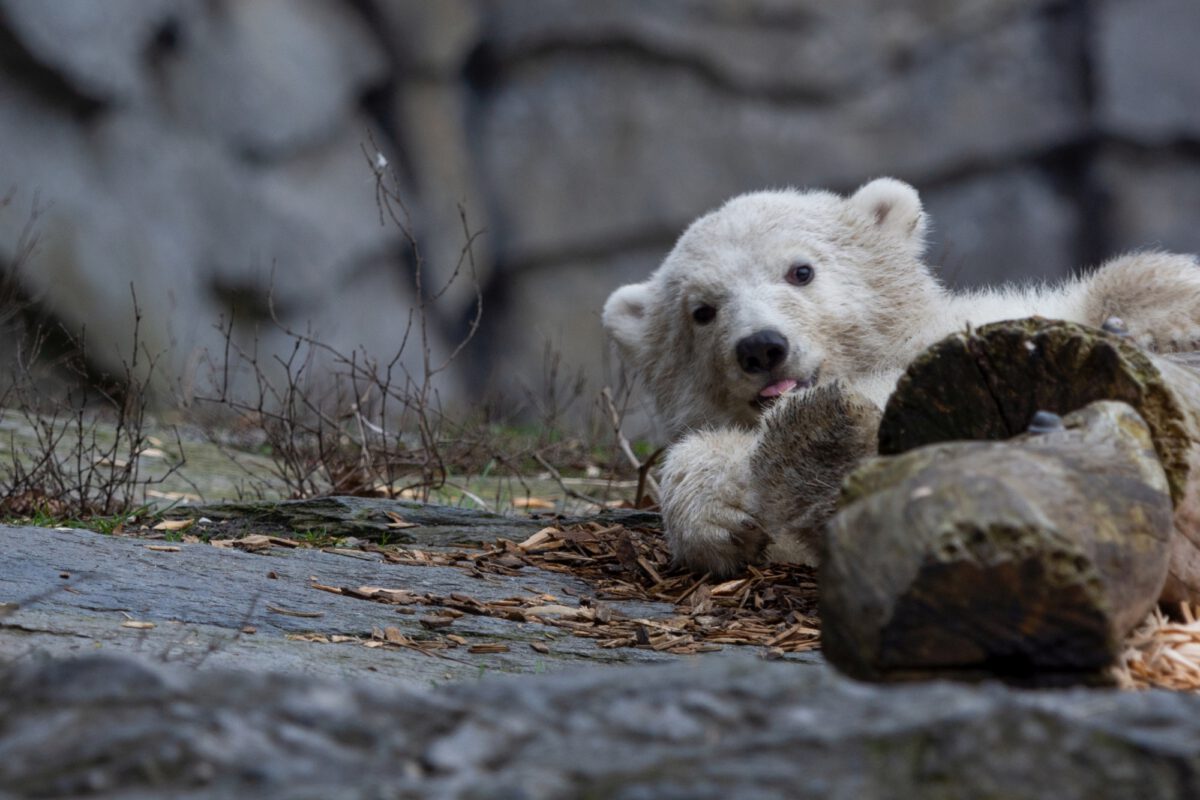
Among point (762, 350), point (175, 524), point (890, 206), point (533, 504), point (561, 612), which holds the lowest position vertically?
point (561, 612)

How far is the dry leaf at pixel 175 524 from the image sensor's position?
4121 millimetres

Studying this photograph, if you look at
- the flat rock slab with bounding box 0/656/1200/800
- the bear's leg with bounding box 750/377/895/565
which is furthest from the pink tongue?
the flat rock slab with bounding box 0/656/1200/800

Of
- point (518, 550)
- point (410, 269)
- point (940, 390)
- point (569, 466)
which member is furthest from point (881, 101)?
point (940, 390)

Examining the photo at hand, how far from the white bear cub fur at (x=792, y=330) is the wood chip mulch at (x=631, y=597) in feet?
0.40

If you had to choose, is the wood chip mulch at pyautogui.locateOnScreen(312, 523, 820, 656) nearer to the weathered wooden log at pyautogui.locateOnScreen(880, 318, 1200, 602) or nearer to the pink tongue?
the pink tongue

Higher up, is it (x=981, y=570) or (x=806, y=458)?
(x=806, y=458)

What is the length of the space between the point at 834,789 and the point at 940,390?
1207 millimetres

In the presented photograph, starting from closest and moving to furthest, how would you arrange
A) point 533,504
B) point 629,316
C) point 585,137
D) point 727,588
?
point 727,588, point 629,316, point 533,504, point 585,137

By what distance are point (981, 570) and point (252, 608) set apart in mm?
1084

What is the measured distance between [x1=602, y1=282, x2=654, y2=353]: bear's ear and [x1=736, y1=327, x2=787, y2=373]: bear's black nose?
803mm

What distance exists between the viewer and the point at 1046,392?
2.20 meters

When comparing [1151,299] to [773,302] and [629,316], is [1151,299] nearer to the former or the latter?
[773,302]

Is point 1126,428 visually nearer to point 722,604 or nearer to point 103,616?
point 722,604

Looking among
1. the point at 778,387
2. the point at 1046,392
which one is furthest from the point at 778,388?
the point at 1046,392
